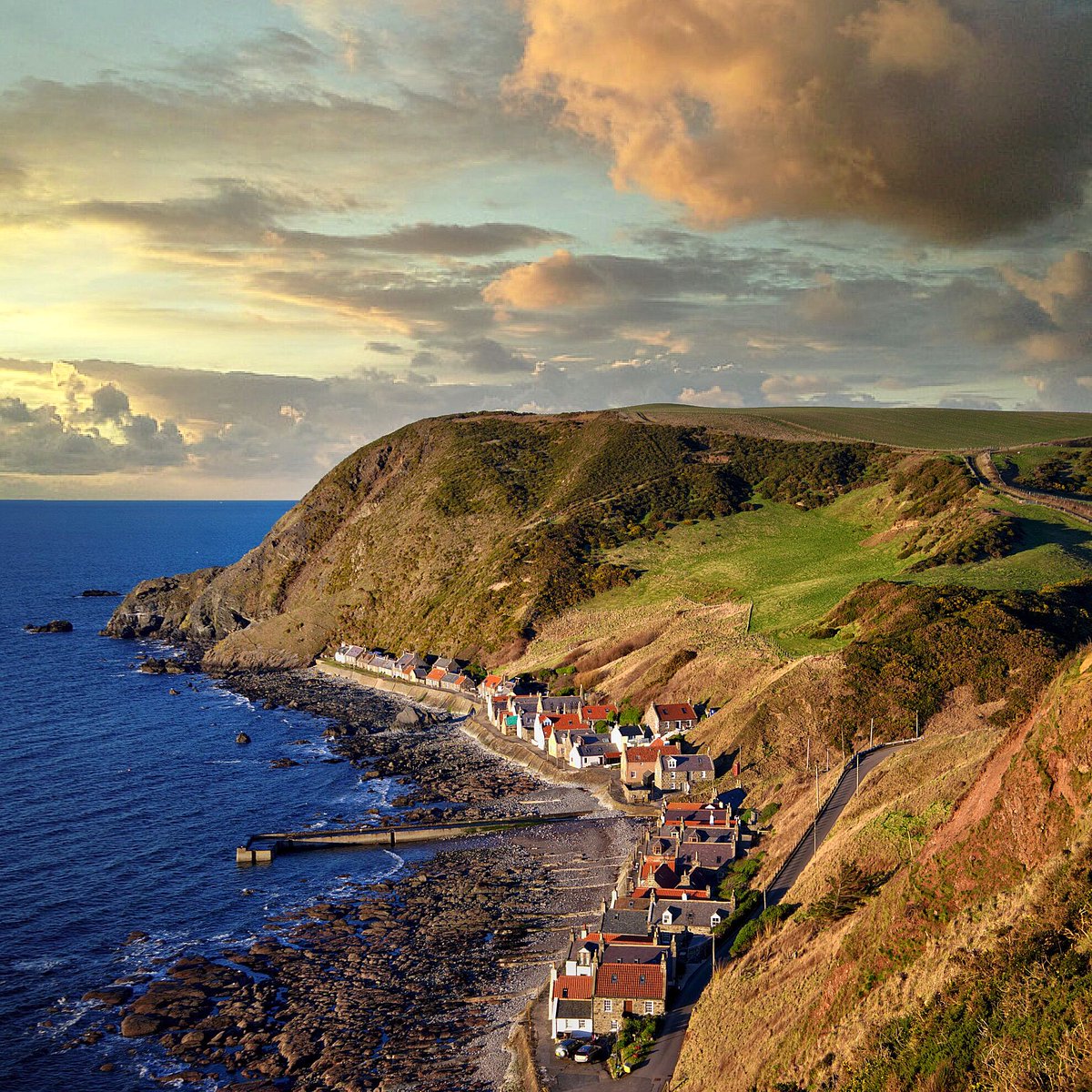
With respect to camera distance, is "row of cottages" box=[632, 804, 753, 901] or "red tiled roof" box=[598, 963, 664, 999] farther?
"row of cottages" box=[632, 804, 753, 901]

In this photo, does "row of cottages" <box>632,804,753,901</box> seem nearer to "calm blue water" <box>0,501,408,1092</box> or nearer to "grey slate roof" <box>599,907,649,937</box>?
"grey slate roof" <box>599,907,649,937</box>

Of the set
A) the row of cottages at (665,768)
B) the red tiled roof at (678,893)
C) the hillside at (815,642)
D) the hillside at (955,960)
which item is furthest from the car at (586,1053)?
the row of cottages at (665,768)

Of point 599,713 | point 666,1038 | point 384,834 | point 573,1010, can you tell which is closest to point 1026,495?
point 599,713

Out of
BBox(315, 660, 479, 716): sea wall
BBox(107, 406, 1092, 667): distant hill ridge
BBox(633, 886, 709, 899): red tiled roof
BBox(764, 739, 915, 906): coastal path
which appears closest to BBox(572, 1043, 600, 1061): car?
BBox(633, 886, 709, 899): red tiled roof

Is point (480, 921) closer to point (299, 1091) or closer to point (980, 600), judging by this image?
point (299, 1091)

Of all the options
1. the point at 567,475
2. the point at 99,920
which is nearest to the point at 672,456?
the point at 567,475

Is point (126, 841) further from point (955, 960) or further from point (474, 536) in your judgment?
point (474, 536)
